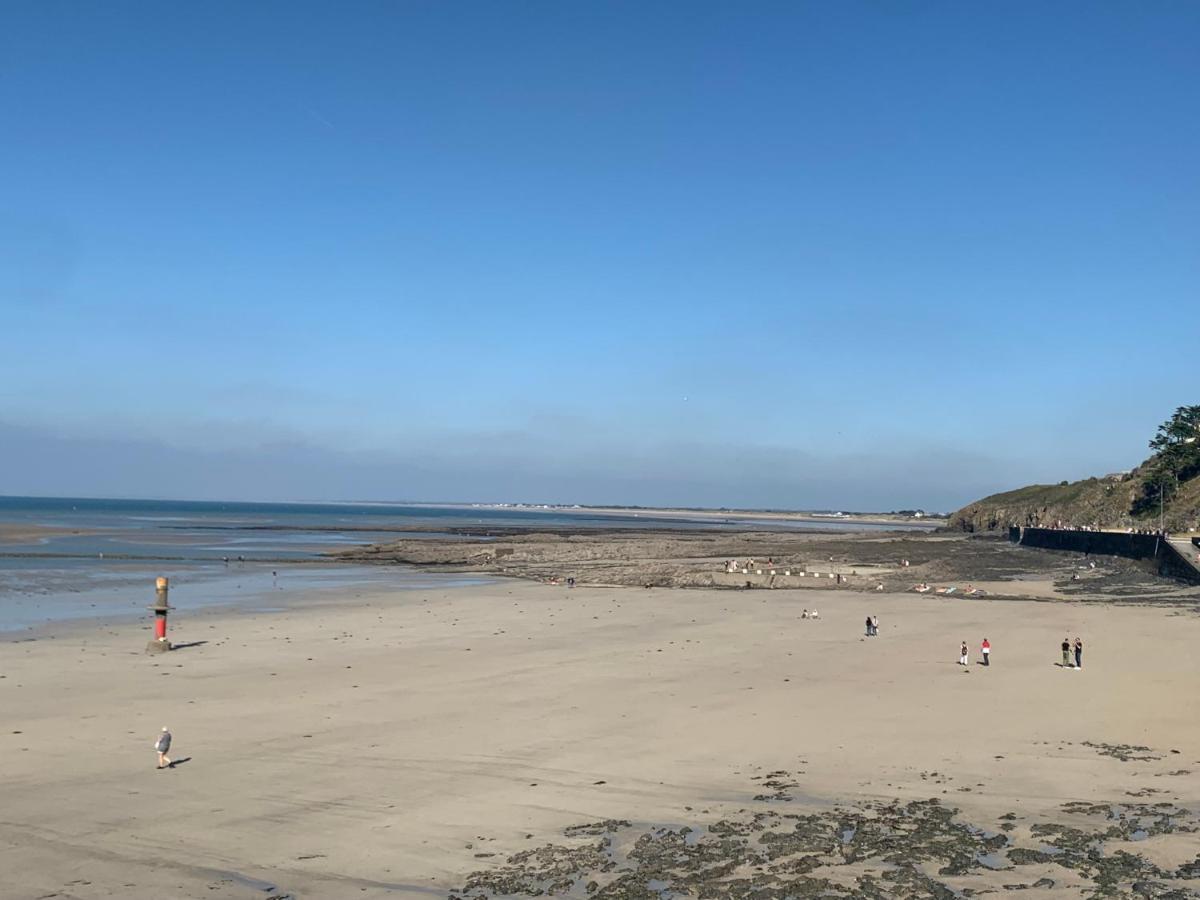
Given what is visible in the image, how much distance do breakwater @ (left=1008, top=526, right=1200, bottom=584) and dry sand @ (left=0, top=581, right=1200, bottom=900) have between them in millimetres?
25641

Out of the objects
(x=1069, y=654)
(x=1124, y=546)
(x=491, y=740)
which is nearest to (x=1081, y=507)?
(x=1124, y=546)

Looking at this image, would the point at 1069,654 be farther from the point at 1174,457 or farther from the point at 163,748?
the point at 1174,457

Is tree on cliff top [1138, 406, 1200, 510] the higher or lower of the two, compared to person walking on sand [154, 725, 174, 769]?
higher

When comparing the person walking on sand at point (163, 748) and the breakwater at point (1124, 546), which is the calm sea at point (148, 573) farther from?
the breakwater at point (1124, 546)

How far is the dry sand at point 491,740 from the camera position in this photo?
13398 millimetres

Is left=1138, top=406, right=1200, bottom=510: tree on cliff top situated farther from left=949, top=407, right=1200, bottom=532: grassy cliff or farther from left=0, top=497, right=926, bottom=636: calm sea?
left=0, top=497, right=926, bottom=636: calm sea

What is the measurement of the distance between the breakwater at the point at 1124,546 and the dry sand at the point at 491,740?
25.6 metres

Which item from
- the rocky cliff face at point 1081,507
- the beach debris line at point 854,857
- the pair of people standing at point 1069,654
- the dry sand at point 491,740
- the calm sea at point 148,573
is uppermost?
the rocky cliff face at point 1081,507

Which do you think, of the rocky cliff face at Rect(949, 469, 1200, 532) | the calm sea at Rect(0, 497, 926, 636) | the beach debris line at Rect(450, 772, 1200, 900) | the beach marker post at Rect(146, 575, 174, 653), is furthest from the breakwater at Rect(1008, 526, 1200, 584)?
the beach marker post at Rect(146, 575, 174, 653)

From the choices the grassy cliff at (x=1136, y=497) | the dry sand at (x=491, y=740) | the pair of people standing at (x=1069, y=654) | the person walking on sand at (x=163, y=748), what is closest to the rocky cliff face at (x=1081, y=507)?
the grassy cliff at (x=1136, y=497)

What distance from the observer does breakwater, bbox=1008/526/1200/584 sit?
2284 inches

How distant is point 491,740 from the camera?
774 inches

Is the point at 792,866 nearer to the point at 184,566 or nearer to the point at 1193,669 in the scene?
the point at 1193,669

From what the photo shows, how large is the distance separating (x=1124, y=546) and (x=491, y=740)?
70.4 meters
